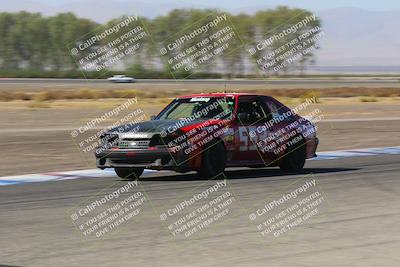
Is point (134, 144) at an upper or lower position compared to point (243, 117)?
upper

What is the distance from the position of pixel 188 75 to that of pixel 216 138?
326 ft

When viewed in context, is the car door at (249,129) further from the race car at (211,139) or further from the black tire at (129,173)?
the black tire at (129,173)

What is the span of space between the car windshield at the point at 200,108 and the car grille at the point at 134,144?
3.68ft

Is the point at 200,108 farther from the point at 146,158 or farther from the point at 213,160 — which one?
the point at 146,158

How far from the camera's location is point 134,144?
43.8ft

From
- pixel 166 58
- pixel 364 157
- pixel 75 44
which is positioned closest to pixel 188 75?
pixel 166 58

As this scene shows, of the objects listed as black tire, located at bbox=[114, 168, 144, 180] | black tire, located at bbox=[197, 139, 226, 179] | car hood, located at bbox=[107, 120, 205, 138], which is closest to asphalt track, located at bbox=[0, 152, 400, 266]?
black tire, located at bbox=[197, 139, 226, 179]

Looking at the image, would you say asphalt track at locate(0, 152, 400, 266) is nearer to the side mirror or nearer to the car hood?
the car hood

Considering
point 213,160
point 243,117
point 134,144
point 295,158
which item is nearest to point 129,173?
point 134,144

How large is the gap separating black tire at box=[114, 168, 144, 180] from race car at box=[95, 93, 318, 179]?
0.02 meters

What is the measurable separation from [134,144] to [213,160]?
1.35 metres

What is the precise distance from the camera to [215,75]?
119812 millimetres

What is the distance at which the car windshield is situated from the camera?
1412 centimetres

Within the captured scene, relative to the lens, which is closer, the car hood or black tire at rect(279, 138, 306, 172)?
the car hood
